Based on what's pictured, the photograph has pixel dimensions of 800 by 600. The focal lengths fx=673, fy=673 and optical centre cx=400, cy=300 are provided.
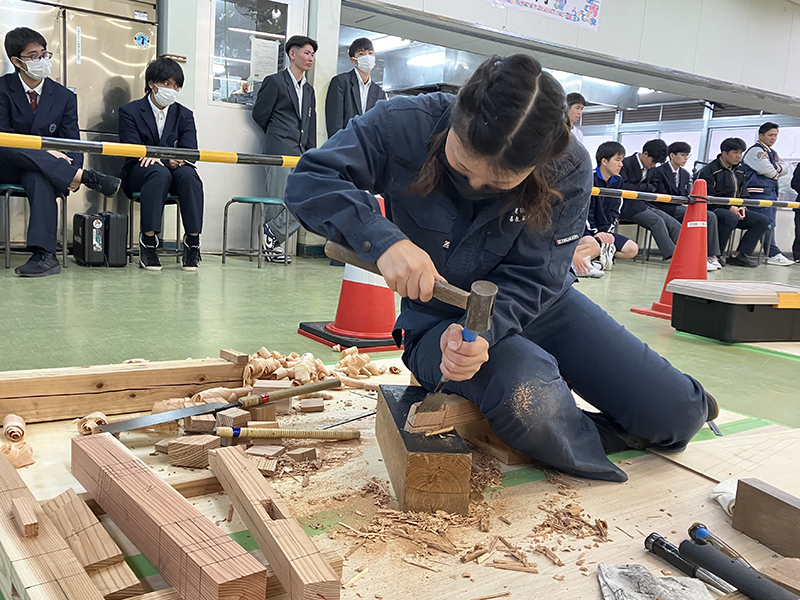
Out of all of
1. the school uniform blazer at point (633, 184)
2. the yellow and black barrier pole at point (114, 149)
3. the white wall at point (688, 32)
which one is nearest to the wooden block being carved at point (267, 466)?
the yellow and black barrier pole at point (114, 149)

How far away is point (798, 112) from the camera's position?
38.0 feet

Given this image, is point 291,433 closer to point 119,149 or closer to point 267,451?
point 267,451

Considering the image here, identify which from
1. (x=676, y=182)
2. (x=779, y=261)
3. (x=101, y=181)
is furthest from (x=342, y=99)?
(x=779, y=261)

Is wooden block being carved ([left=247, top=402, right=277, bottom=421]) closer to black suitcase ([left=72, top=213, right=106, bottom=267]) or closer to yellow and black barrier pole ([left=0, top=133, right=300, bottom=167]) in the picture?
yellow and black barrier pole ([left=0, top=133, right=300, bottom=167])

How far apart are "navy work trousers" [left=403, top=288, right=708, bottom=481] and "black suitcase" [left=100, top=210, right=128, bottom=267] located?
4.05m

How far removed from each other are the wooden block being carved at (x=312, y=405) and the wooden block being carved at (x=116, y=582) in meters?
0.97

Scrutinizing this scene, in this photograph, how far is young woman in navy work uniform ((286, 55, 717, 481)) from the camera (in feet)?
4.91

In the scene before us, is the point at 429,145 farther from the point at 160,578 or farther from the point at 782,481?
the point at 782,481

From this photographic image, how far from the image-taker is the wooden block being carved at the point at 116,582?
3.55 ft

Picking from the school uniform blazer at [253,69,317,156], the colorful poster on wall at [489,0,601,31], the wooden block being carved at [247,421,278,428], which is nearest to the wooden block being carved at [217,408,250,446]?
→ the wooden block being carved at [247,421,278,428]

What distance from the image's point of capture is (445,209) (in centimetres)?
172

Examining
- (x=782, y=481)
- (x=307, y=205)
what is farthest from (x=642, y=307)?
(x=307, y=205)

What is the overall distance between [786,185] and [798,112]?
1713 mm

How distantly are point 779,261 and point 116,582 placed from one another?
1100 cm
